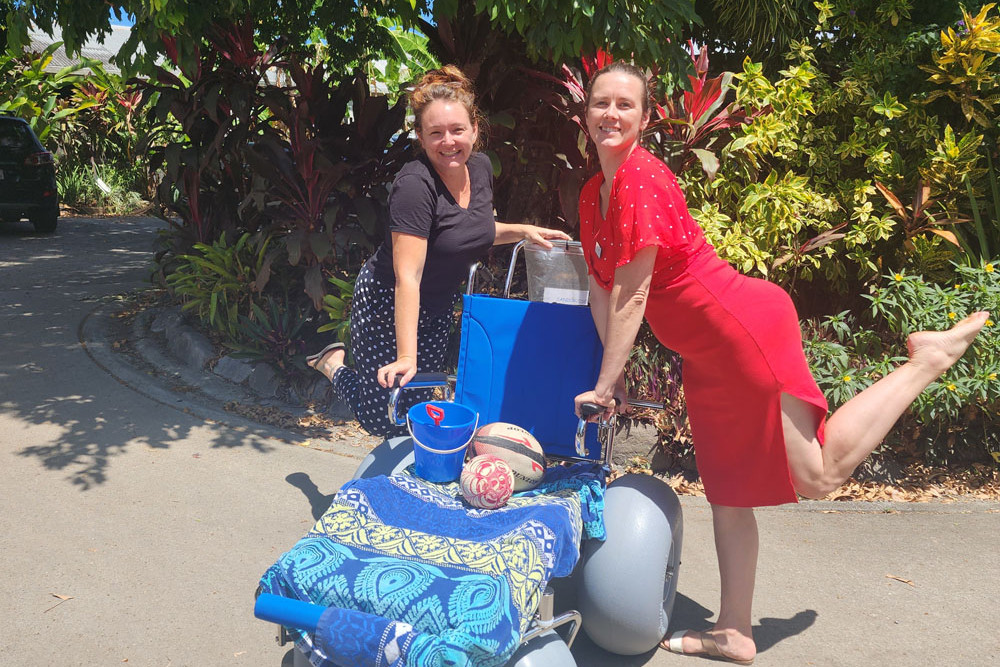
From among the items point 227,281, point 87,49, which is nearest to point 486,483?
point 227,281

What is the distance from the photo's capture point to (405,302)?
3.08 meters

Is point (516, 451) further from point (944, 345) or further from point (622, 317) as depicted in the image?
point (944, 345)

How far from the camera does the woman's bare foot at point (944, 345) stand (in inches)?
116

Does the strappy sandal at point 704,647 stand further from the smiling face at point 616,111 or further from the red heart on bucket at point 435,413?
the smiling face at point 616,111

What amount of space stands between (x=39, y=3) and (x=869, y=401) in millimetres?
4443

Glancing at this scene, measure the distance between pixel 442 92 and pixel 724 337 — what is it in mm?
1363

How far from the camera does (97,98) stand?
14.6m

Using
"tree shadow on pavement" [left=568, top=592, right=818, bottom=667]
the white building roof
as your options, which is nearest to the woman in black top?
"tree shadow on pavement" [left=568, top=592, right=818, bottom=667]

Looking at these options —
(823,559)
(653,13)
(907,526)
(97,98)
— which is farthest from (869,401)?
(97,98)

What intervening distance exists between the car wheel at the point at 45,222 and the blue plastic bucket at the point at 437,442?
1095cm

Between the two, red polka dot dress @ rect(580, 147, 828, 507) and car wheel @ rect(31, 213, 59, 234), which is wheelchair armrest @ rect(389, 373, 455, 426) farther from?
car wheel @ rect(31, 213, 59, 234)

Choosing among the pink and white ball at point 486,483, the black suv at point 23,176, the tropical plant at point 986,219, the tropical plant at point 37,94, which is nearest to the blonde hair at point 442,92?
the pink and white ball at point 486,483

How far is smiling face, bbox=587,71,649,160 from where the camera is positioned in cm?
273

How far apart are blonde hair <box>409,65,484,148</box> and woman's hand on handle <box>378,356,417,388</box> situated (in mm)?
898
